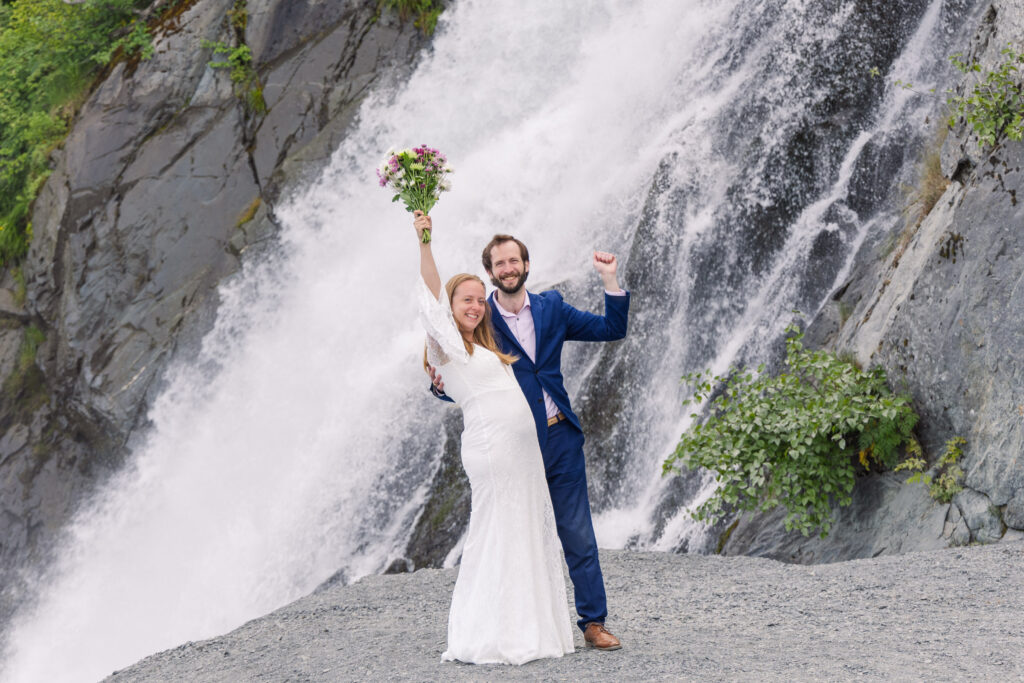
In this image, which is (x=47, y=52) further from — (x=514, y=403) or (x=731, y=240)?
(x=514, y=403)

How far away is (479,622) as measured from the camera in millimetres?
4773

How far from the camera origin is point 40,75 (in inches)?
605

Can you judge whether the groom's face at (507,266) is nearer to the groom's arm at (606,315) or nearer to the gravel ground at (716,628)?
the groom's arm at (606,315)

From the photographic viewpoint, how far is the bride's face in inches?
190

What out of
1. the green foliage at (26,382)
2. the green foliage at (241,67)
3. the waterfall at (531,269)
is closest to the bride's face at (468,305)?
the waterfall at (531,269)

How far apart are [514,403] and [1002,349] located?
12.9 feet

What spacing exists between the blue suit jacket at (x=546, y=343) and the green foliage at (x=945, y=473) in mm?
3227

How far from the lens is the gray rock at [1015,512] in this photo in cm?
656

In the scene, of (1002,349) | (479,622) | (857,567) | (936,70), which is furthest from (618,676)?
(936,70)

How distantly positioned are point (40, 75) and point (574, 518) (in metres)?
13.6

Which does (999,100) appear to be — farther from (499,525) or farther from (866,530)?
(499,525)

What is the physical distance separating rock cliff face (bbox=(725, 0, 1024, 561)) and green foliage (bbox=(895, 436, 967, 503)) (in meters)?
0.05

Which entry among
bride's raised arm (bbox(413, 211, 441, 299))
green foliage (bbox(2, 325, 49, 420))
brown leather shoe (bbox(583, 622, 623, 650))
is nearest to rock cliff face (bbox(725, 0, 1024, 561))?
brown leather shoe (bbox(583, 622, 623, 650))

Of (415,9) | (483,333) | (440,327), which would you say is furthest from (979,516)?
(415,9)
